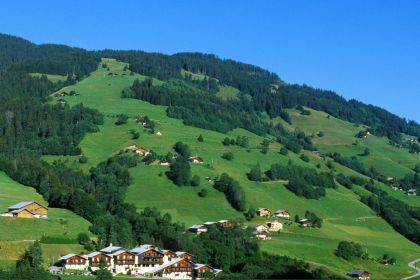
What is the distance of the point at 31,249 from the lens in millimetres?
96625

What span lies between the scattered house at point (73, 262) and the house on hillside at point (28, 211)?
66.3 feet

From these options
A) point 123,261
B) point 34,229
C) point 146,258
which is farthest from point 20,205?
point 146,258

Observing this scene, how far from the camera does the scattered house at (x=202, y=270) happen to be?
355ft

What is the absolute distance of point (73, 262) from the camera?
102 metres

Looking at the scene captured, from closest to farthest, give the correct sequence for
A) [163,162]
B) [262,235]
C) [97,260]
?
1. [97,260]
2. [262,235]
3. [163,162]

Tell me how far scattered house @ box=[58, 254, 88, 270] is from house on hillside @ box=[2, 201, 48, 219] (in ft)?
66.3

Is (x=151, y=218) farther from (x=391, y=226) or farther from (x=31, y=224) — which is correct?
(x=391, y=226)

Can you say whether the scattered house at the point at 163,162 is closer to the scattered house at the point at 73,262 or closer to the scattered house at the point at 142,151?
the scattered house at the point at 142,151

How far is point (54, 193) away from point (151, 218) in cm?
2097

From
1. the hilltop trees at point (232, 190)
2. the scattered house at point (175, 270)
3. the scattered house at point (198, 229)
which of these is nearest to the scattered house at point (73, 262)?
the scattered house at point (175, 270)

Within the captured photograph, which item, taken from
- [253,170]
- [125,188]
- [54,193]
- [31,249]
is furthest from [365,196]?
[31,249]

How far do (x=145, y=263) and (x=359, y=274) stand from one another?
3874 cm

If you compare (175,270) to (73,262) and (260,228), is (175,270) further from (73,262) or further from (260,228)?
(260,228)

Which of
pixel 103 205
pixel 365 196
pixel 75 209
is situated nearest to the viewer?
pixel 75 209
